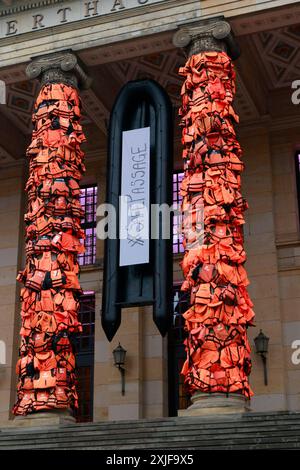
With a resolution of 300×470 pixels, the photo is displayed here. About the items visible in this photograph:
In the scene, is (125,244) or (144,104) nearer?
(125,244)

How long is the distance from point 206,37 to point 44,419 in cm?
1008

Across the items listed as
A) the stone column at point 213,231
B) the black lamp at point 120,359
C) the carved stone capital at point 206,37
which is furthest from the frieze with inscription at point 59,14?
the black lamp at point 120,359

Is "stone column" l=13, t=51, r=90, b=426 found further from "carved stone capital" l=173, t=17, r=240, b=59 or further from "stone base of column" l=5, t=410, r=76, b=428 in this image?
"carved stone capital" l=173, t=17, r=240, b=59

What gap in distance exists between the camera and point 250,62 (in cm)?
2331

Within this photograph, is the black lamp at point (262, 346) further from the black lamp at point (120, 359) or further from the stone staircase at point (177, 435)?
the stone staircase at point (177, 435)

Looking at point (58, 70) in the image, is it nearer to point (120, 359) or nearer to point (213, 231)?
point (213, 231)

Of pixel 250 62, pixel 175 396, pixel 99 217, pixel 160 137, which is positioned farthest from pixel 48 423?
pixel 250 62

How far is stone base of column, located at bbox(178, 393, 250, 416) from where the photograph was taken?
53.2 ft

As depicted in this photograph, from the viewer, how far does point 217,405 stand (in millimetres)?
16312

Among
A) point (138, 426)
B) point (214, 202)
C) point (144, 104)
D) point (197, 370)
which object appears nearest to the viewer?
point (138, 426)
